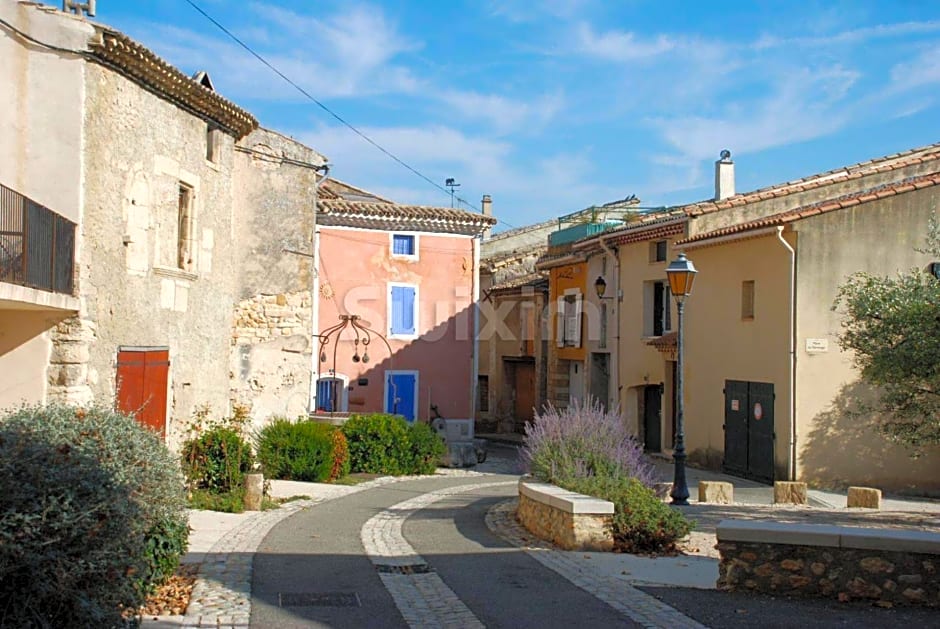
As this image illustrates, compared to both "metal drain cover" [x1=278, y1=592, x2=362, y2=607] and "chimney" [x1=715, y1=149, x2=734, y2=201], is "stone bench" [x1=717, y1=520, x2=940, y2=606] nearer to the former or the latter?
"metal drain cover" [x1=278, y1=592, x2=362, y2=607]

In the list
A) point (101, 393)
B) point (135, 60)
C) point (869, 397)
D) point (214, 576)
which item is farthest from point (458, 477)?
point (214, 576)

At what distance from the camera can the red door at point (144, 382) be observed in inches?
590

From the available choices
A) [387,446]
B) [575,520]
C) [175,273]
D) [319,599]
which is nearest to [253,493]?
[175,273]

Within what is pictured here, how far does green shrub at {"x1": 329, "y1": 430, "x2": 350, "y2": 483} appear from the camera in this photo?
20688mm

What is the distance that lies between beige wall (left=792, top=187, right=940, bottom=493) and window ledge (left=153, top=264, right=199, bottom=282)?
11320mm

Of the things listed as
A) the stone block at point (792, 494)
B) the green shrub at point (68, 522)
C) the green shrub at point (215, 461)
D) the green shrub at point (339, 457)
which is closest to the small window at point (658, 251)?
the green shrub at point (339, 457)

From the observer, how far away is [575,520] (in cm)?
1112

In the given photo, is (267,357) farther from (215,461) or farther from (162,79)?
(162,79)

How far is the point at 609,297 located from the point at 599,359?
2.46 metres

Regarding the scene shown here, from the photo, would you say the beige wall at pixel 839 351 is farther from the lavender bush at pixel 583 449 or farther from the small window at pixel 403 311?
the small window at pixel 403 311

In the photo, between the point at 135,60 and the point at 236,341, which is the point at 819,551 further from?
the point at 236,341

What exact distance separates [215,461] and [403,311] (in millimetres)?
14293

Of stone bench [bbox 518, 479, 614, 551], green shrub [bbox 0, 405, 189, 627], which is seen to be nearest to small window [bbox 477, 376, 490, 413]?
stone bench [bbox 518, 479, 614, 551]

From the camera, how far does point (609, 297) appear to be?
30141mm
